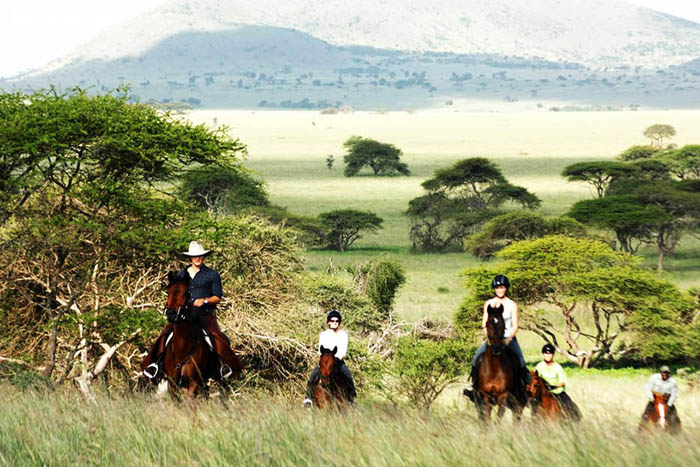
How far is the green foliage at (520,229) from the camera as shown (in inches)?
1989

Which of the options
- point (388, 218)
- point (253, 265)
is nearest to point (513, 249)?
point (253, 265)

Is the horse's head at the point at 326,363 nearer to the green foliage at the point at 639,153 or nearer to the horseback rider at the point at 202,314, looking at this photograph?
the horseback rider at the point at 202,314

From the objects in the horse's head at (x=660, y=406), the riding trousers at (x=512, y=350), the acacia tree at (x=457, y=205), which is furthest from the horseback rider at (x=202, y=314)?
the acacia tree at (x=457, y=205)

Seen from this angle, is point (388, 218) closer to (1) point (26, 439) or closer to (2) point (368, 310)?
(2) point (368, 310)

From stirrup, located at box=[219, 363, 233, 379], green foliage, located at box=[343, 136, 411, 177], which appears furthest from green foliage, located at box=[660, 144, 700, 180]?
stirrup, located at box=[219, 363, 233, 379]

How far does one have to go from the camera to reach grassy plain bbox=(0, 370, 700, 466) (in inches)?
256

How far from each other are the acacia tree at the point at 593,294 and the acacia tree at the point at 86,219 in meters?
14.6

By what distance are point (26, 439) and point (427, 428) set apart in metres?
3.21

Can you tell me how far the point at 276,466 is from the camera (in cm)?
675

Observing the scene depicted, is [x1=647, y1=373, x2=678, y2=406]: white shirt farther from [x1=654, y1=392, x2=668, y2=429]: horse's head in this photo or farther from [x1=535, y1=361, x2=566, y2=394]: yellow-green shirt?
[x1=535, y1=361, x2=566, y2=394]: yellow-green shirt

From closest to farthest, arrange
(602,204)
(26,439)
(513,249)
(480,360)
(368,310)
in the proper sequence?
(26,439) → (480,360) → (368,310) → (513,249) → (602,204)

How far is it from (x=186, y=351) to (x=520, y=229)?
40.1 m

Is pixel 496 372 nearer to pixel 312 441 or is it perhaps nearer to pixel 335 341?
pixel 335 341

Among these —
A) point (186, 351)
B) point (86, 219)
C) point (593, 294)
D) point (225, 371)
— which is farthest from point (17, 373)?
point (593, 294)
